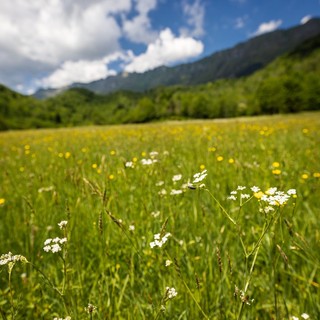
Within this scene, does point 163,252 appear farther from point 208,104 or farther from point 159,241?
point 208,104

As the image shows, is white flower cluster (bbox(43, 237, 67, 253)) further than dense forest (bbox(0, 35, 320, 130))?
No

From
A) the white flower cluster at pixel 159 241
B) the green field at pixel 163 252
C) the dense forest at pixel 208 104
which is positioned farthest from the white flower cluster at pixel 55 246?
the dense forest at pixel 208 104

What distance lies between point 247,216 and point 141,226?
1073mm

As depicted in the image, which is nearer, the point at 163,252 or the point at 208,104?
the point at 163,252

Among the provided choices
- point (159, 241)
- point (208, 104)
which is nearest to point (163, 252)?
A: point (159, 241)

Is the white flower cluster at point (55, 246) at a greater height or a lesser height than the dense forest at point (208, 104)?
greater

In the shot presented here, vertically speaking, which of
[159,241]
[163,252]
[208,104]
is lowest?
[208,104]

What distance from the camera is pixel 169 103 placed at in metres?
122

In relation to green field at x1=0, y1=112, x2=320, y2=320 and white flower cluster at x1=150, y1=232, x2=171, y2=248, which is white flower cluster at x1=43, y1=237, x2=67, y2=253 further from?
white flower cluster at x1=150, y1=232, x2=171, y2=248

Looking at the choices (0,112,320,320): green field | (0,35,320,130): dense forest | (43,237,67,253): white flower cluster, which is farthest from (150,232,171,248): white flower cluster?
(0,35,320,130): dense forest

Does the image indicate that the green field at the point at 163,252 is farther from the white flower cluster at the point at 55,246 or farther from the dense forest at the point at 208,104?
the dense forest at the point at 208,104

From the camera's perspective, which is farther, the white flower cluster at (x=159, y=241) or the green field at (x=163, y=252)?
the green field at (x=163, y=252)

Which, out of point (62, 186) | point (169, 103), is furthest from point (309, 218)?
point (169, 103)

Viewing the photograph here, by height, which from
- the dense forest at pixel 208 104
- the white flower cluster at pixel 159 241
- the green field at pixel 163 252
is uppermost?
the white flower cluster at pixel 159 241
